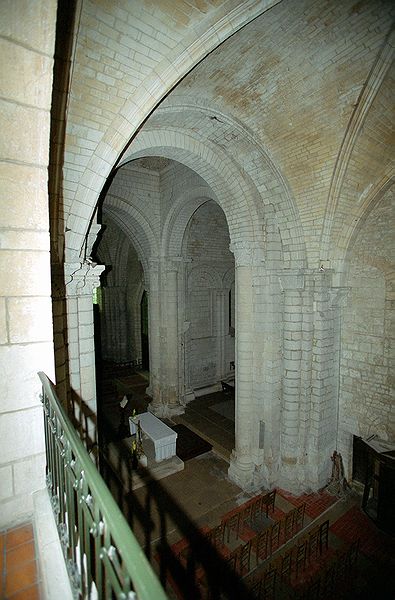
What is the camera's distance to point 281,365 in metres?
7.22

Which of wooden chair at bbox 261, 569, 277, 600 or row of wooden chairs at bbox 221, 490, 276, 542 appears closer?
wooden chair at bbox 261, 569, 277, 600

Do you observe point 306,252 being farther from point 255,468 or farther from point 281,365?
point 255,468

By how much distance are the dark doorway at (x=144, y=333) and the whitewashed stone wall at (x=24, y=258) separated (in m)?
14.8

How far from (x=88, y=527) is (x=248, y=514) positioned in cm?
621

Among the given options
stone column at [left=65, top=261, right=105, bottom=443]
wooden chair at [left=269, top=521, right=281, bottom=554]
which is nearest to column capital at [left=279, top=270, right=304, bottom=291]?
stone column at [left=65, top=261, right=105, bottom=443]

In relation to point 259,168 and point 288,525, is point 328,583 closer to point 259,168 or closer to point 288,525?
point 288,525

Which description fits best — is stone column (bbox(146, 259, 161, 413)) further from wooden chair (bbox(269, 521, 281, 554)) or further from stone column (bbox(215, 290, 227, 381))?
wooden chair (bbox(269, 521, 281, 554))

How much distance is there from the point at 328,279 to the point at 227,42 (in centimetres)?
493

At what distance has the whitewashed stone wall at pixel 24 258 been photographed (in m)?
1.90

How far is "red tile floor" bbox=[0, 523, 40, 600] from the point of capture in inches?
64.5

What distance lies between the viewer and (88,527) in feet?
4.68

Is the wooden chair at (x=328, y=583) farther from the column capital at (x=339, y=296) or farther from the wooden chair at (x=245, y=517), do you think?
the column capital at (x=339, y=296)

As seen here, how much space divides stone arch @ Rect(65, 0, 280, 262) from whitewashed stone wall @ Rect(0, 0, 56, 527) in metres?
2.41

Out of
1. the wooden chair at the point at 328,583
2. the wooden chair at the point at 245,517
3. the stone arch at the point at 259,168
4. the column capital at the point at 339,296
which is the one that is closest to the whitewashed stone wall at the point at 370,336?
the column capital at the point at 339,296
